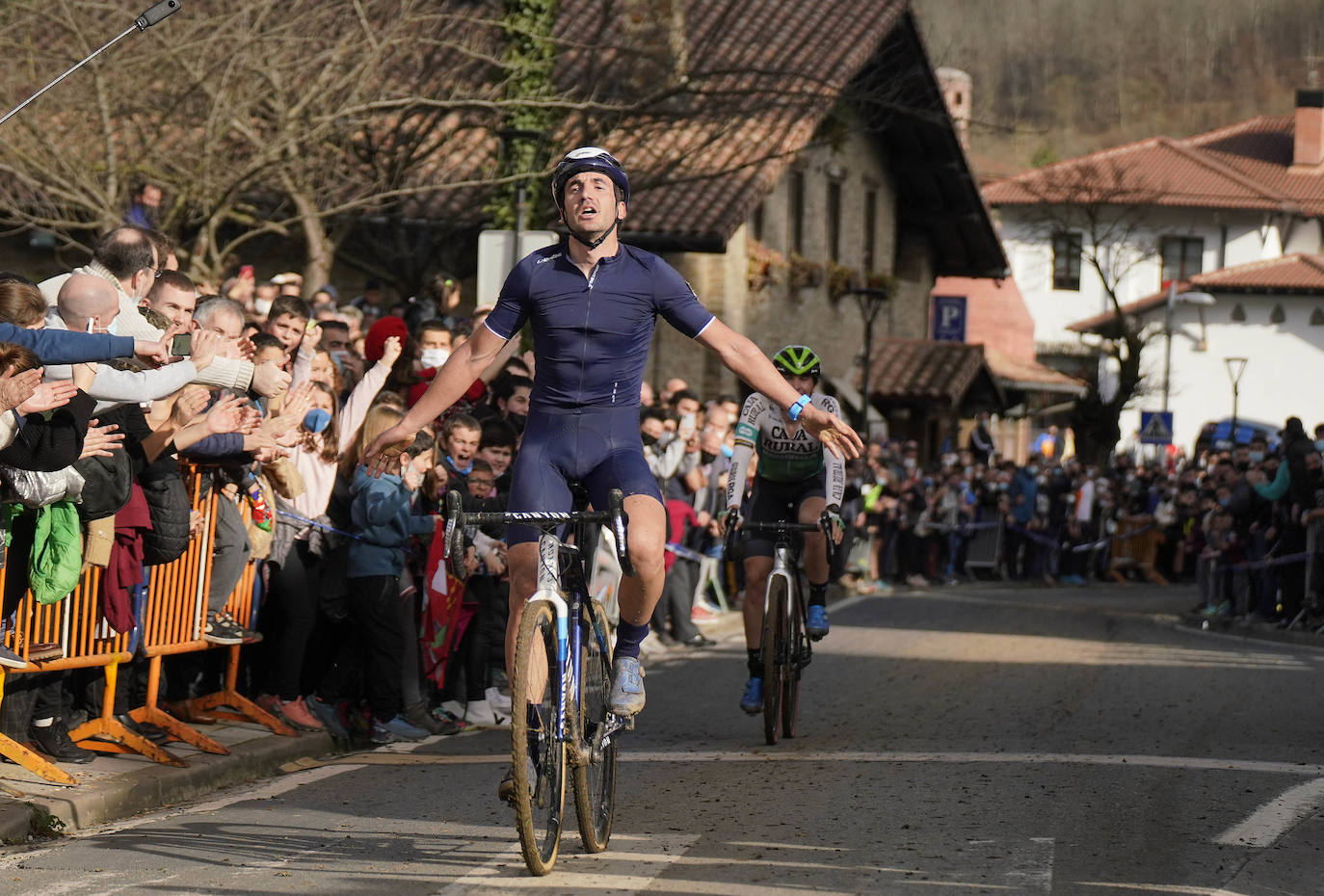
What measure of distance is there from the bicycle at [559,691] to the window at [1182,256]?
251 ft

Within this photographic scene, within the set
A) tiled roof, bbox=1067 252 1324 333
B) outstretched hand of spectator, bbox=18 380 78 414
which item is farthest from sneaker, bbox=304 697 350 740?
tiled roof, bbox=1067 252 1324 333

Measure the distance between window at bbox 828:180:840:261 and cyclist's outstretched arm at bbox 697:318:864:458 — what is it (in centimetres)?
2844

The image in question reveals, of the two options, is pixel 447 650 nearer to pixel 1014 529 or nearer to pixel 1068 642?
pixel 1068 642

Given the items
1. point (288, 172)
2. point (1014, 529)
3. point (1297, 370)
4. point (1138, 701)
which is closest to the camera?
point (1138, 701)

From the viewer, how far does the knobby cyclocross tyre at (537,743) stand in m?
6.36

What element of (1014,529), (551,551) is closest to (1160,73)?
(1014,529)

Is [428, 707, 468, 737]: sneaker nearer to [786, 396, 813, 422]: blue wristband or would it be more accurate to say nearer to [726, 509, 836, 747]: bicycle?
[726, 509, 836, 747]: bicycle

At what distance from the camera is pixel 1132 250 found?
76.5m

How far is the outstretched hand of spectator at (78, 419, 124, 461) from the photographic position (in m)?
7.93

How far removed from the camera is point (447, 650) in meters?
11.6

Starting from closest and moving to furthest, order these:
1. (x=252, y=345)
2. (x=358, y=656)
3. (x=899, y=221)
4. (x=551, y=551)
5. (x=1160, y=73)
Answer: (x=551, y=551)
(x=252, y=345)
(x=358, y=656)
(x=899, y=221)
(x=1160, y=73)

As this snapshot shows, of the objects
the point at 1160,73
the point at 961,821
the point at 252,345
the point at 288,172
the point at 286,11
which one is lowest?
the point at 961,821

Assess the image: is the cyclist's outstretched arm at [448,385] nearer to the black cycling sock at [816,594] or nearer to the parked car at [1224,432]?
the black cycling sock at [816,594]

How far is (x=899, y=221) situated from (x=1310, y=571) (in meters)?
20.4
